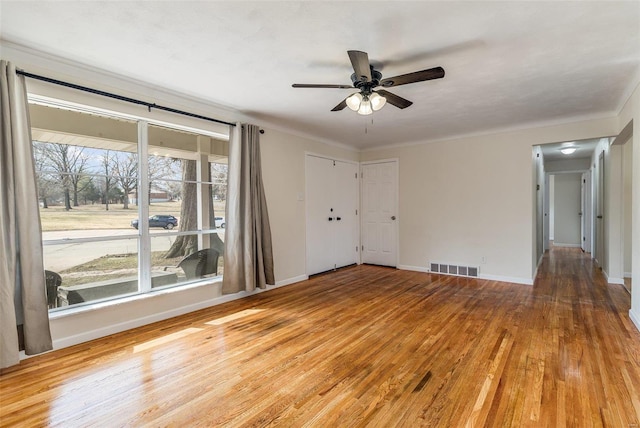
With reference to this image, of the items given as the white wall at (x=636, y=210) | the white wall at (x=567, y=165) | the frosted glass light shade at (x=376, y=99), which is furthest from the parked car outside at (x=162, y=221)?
the white wall at (x=567, y=165)

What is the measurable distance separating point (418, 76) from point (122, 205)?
306cm

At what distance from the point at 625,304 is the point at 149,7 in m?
5.61

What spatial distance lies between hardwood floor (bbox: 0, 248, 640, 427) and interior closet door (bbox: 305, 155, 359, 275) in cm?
173

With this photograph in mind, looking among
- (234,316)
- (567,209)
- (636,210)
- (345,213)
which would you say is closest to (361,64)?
(234,316)

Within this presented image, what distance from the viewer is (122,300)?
305 centimetres

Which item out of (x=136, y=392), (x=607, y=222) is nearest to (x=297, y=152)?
(x=136, y=392)

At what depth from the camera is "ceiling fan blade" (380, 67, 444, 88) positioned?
86.9 inches

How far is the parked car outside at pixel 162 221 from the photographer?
3.31 meters

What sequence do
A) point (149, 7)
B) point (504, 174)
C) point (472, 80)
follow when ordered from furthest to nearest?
point (504, 174) < point (472, 80) < point (149, 7)

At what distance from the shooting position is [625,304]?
12.0 ft

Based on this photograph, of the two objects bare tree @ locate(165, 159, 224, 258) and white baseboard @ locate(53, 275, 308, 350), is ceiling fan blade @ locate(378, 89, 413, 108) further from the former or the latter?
white baseboard @ locate(53, 275, 308, 350)

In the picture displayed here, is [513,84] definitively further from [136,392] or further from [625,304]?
[136,392]

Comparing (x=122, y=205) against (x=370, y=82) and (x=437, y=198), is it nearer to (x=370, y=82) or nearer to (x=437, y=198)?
(x=370, y=82)

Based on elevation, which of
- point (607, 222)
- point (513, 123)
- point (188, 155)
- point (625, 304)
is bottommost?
point (625, 304)
